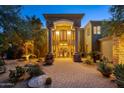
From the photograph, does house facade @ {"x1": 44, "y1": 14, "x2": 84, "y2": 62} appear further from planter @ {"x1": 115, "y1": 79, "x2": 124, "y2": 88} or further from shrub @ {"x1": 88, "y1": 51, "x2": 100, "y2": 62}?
planter @ {"x1": 115, "y1": 79, "x2": 124, "y2": 88}

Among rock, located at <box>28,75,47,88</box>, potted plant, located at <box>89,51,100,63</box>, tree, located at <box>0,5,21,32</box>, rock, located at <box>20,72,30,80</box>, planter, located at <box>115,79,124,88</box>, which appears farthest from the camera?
potted plant, located at <box>89,51,100,63</box>

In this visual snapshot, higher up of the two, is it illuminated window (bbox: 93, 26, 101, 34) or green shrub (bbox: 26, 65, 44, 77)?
illuminated window (bbox: 93, 26, 101, 34)

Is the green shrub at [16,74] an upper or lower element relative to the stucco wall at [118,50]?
lower

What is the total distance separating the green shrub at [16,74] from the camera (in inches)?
206

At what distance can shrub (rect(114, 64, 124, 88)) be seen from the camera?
191 inches

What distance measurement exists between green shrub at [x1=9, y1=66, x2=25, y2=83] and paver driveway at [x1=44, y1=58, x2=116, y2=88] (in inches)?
25.9

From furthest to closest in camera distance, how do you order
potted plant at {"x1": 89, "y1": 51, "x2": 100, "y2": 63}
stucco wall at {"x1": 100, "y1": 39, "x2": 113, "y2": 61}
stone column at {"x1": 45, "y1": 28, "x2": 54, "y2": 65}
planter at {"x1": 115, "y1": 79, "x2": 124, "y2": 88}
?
potted plant at {"x1": 89, "y1": 51, "x2": 100, "y2": 63}, stucco wall at {"x1": 100, "y1": 39, "x2": 113, "y2": 61}, stone column at {"x1": 45, "y1": 28, "x2": 54, "y2": 65}, planter at {"x1": 115, "y1": 79, "x2": 124, "y2": 88}

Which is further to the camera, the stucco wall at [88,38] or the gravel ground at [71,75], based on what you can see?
the stucco wall at [88,38]

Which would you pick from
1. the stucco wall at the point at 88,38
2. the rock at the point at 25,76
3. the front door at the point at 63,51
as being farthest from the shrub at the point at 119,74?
the rock at the point at 25,76

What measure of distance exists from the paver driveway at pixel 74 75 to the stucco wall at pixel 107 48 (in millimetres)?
484

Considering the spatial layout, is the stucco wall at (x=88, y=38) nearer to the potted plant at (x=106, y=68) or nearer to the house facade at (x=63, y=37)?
the house facade at (x=63, y=37)

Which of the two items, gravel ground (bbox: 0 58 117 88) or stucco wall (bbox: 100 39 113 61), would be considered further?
stucco wall (bbox: 100 39 113 61)

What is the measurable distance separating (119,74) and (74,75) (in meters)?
1.15

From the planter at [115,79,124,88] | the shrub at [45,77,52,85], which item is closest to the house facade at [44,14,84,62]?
the shrub at [45,77,52,85]
